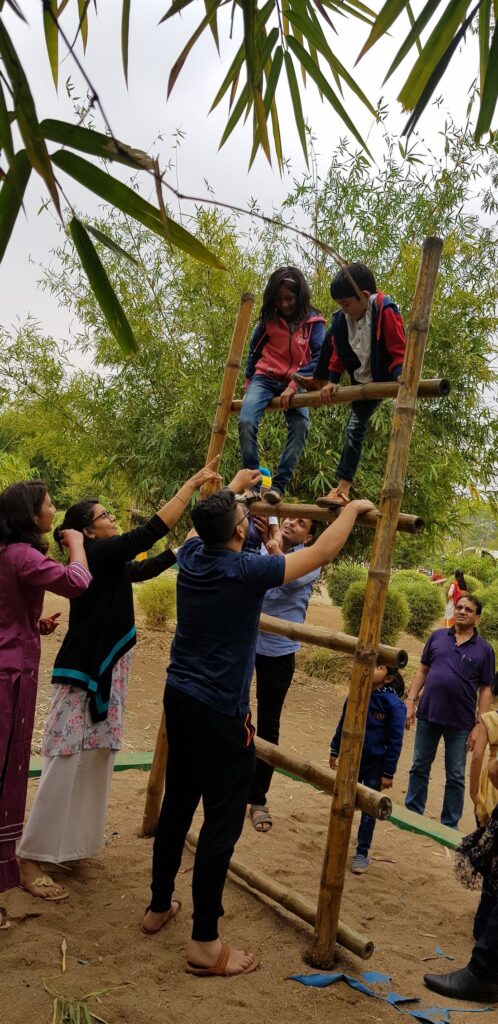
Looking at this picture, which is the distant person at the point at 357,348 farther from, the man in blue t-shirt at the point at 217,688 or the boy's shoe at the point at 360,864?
the boy's shoe at the point at 360,864

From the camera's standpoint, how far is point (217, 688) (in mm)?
2629

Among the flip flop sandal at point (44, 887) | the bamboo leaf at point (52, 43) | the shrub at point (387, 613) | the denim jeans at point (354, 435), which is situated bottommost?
the flip flop sandal at point (44, 887)

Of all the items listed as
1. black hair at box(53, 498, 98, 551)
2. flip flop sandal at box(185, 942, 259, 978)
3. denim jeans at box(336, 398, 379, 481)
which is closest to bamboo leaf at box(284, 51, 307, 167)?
denim jeans at box(336, 398, 379, 481)

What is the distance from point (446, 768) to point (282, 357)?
9.19 feet

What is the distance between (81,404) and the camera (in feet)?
32.5

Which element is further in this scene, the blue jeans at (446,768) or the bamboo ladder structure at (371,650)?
the blue jeans at (446,768)

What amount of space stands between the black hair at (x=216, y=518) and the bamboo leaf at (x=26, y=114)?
1.42 metres

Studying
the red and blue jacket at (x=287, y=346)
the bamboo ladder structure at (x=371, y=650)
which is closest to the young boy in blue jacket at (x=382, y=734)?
the bamboo ladder structure at (x=371, y=650)

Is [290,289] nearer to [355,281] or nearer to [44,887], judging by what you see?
[355,281]

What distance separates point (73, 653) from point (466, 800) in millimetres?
4634

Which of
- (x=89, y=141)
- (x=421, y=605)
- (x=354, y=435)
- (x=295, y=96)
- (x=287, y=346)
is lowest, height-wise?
(x=421, y=605)

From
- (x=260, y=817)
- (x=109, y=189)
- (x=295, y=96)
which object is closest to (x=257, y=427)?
(x=295, y=96)

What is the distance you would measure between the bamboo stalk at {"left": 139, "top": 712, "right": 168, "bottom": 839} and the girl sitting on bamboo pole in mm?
450

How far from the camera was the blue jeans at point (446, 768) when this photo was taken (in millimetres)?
4852
